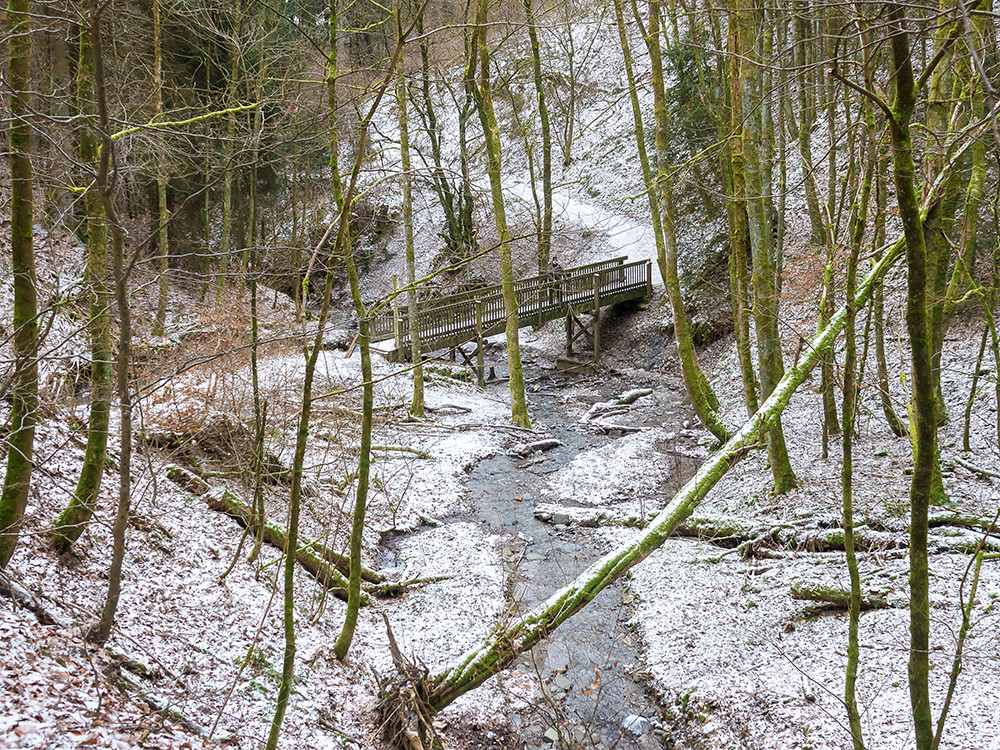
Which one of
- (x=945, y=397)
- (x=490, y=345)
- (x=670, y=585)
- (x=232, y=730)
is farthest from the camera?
(x=490, y=345)

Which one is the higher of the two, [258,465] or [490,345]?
[258,465]

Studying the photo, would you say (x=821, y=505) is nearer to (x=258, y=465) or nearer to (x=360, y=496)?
(x=360, y=496)

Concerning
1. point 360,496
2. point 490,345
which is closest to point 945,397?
point 360,496

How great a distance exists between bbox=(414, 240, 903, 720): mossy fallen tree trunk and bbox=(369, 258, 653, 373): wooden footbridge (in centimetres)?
926

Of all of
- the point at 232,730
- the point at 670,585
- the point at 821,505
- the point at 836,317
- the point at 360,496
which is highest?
the point at 836,317

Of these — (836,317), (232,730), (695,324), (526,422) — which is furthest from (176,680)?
(695,324)

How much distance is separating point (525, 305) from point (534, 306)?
250 cm

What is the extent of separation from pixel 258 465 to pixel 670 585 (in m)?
4.32

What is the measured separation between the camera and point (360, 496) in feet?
14.7

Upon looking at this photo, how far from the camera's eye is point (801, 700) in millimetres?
4523

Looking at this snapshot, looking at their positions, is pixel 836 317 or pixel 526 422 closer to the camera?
pixel 836 317

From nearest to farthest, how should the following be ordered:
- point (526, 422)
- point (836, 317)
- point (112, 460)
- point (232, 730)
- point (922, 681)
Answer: point (922, 681) → point (232, 730) → point (836, 317) → point (112, 460) → point (526, 422)

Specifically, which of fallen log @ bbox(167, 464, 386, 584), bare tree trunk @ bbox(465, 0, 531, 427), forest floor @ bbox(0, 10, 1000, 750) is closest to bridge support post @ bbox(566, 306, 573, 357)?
bare tree trunk @ bbox(465, 0, 531, 427)

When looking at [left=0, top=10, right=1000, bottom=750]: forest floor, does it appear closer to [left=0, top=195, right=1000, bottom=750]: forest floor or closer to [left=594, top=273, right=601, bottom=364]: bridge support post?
[left=0, top=195, right=1000, bottom=750]: forest floor
